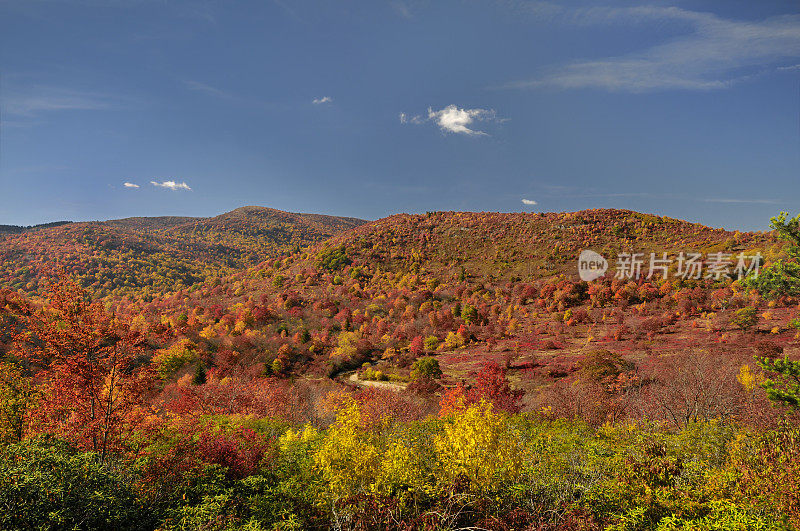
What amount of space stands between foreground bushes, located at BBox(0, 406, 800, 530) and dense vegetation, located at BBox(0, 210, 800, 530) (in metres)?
0.09

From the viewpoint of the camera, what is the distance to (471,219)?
15038 centimetres

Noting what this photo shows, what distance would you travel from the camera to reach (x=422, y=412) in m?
33.7

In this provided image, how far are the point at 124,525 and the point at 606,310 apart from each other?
80072 millimetres

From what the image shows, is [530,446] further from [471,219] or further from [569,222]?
[471,219]

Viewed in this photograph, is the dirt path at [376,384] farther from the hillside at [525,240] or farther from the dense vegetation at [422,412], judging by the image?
the hillside at [525,240]

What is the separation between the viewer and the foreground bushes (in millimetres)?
9695

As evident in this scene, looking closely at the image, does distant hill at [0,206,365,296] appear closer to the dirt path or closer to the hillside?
the hillside

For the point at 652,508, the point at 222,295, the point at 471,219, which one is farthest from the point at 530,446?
the point at 471,219

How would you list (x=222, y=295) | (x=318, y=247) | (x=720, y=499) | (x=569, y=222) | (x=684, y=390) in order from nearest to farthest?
(x=720, y=499)
(x=684, y=390)
(x=222, y=295)
(x=569, y=222)
(x=318, y=247)

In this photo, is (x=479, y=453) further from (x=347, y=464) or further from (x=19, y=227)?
(x=19, y=227)

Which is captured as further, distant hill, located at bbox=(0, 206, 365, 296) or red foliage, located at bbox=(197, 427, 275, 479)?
distant hill, located at bbox=(0, 206, 365, 296)

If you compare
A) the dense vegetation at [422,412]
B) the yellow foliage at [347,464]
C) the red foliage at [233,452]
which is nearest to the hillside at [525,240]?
the dense vegetation at [422,412]

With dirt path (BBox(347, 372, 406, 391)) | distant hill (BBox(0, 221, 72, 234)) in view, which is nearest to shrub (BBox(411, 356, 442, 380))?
dirt path (BBox(347, 372, 406, 391))

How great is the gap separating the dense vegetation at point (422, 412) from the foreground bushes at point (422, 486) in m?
0.09
